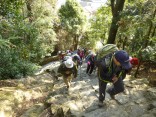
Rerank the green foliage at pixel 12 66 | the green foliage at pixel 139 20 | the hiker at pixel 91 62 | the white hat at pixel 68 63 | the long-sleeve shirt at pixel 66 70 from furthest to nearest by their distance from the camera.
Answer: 1. the green foliage at pixel 12 66
2. the hiker at pixel 91 62
3. the green foliage at pixel 139 20
4. the long-sleeve shirt at pixel 66 70
5. the white hat at pixel 68 63

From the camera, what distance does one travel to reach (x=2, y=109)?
25.0 feet

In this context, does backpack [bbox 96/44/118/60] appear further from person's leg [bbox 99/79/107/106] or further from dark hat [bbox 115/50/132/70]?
person's leg [bbox 99/79/107/106]

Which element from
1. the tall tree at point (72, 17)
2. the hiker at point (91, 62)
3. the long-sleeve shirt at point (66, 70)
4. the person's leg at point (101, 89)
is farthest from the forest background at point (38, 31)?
the tall tree at point (72, 17)

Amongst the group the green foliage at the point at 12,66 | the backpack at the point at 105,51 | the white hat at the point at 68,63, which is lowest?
the green foliage at the point at 12,66

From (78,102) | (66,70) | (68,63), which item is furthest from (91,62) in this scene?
(78,102)

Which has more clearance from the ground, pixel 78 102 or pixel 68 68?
pixel 68 68

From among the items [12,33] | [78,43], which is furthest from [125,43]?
[78,43]

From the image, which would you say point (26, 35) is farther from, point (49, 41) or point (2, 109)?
point (2, 109)

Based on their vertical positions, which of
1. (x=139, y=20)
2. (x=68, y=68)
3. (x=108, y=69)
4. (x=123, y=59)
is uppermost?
(x=139, y=20)

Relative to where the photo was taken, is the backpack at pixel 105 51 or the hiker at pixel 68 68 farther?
the hiker at pixel 68 68

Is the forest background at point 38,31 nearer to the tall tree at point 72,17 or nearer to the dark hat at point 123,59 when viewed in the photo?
the dark hat at point 123,59

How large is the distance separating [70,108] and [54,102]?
3.80 feet

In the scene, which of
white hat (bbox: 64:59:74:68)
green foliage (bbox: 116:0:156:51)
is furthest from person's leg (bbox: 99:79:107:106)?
green foliage (bbox: 116:0:156:51)

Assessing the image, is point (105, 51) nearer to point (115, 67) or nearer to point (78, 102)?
point (115, 67)
